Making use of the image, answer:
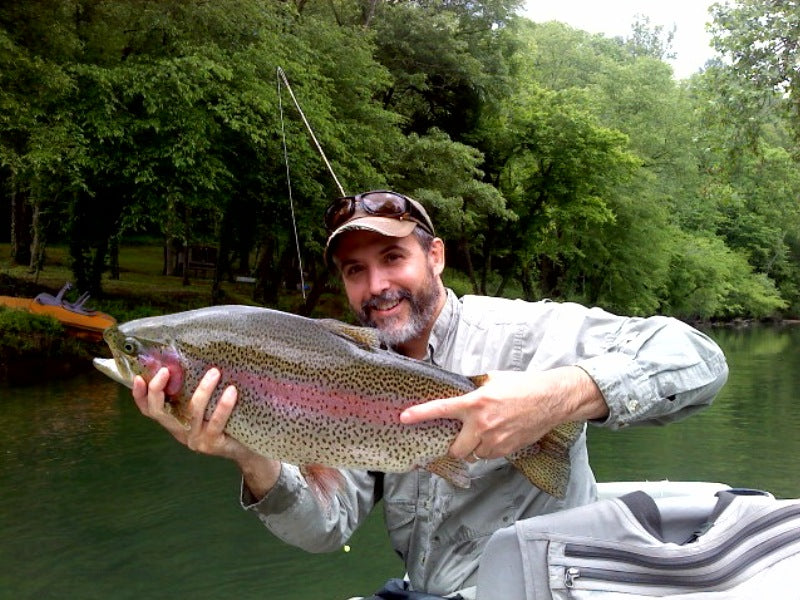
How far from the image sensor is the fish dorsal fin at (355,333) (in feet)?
8.43

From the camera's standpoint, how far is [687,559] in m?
2.35

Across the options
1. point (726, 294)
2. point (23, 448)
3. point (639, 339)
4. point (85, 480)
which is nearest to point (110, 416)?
point (23, 448)

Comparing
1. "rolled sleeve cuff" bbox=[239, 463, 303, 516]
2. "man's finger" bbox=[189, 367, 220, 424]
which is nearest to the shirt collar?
"rolled sleeve cuff" bbox=[239, 463, 303, 516]

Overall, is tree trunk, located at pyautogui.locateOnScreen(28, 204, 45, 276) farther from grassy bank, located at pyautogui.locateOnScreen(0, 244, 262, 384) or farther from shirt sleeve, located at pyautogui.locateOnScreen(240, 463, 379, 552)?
shirt sleeve, located at pyautogui.locateOnScreen(240, 463, 379, 552)

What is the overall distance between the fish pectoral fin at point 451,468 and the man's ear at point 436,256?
3.52ft

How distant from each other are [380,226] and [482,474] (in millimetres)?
1010

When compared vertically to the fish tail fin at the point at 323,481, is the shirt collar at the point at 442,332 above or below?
above

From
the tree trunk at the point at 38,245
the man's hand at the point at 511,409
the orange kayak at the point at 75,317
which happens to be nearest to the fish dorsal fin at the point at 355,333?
the man's hand at the point at 511,409

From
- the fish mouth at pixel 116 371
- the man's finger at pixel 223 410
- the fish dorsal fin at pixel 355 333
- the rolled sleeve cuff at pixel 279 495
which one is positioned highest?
the fish dorsal fin at pixel 355 333

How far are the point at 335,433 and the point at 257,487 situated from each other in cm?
53

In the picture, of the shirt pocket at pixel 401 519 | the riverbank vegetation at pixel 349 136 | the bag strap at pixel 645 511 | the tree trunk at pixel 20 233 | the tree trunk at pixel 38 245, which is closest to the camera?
the bag strap at pixel 645 511

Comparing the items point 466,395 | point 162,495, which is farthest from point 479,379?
point 162,495

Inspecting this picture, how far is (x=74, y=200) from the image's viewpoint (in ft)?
66.4

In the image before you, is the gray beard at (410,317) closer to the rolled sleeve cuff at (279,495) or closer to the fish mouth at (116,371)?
the rolled sleeve cuff at (279,495)
